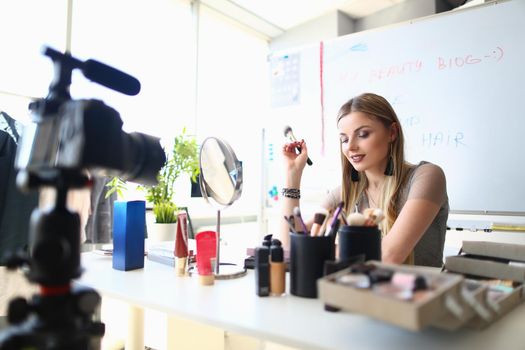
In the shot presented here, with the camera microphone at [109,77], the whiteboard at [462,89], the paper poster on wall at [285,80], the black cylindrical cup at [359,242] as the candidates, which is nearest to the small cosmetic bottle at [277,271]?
the black cylindrical cup at [359,242]

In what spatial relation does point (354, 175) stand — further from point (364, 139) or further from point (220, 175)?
point (220, 175)

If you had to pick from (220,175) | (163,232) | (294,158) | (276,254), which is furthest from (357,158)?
(163,232)

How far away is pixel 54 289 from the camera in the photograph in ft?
1.28

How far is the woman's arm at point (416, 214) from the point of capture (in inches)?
30.8

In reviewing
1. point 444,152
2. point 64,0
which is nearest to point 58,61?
point 444,152

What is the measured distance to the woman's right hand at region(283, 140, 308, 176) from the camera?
1.08 meters

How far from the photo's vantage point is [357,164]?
111 cm

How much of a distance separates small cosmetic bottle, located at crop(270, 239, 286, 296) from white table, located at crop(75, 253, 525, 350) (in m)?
0.02

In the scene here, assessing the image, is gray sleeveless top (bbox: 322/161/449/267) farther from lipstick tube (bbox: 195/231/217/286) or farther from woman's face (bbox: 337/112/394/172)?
lipstick tube (bbox: 195/231/217/286)

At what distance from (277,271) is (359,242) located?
0.15 m

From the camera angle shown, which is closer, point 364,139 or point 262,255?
point 262,255

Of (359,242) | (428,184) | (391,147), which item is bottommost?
(359,242)

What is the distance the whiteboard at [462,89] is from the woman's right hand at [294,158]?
2.82 feet

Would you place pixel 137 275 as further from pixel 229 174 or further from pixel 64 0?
pixel 64 0
